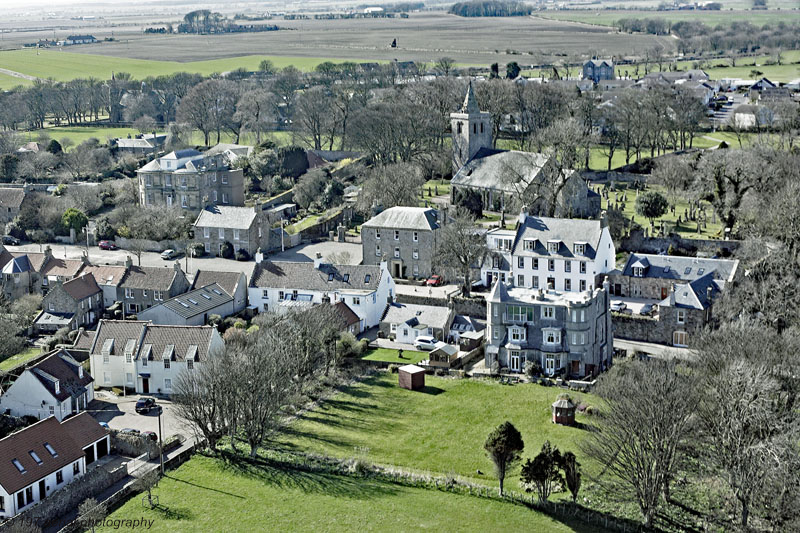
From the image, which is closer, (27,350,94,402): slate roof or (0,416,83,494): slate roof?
(0,416,83,494): slate roof

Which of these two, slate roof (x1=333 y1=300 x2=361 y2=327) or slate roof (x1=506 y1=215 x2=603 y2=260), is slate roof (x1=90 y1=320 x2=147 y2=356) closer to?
slate roof (x1=333 y1=300 x2=361 y2=327)

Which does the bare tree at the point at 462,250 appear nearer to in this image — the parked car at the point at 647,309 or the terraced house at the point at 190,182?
the parked car at the point at 647,309

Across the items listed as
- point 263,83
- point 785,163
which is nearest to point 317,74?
point 263,83

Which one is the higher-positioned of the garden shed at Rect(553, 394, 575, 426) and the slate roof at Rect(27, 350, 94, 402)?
the slate roof at Rect(27, 350, 94, 402)

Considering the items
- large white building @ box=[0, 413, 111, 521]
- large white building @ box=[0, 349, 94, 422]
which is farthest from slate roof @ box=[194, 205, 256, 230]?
large white building @ box=[0, 413, 111, 521]

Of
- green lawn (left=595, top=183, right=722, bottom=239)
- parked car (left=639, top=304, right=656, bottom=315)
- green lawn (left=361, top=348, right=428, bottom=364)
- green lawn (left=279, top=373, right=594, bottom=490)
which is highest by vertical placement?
green lawn (left=595, top=183, right=722, bottom=239)

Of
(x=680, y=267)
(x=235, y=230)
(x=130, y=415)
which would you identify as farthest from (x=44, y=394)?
(x=680, y=267)

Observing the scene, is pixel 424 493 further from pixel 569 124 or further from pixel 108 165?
pixel 108 165
